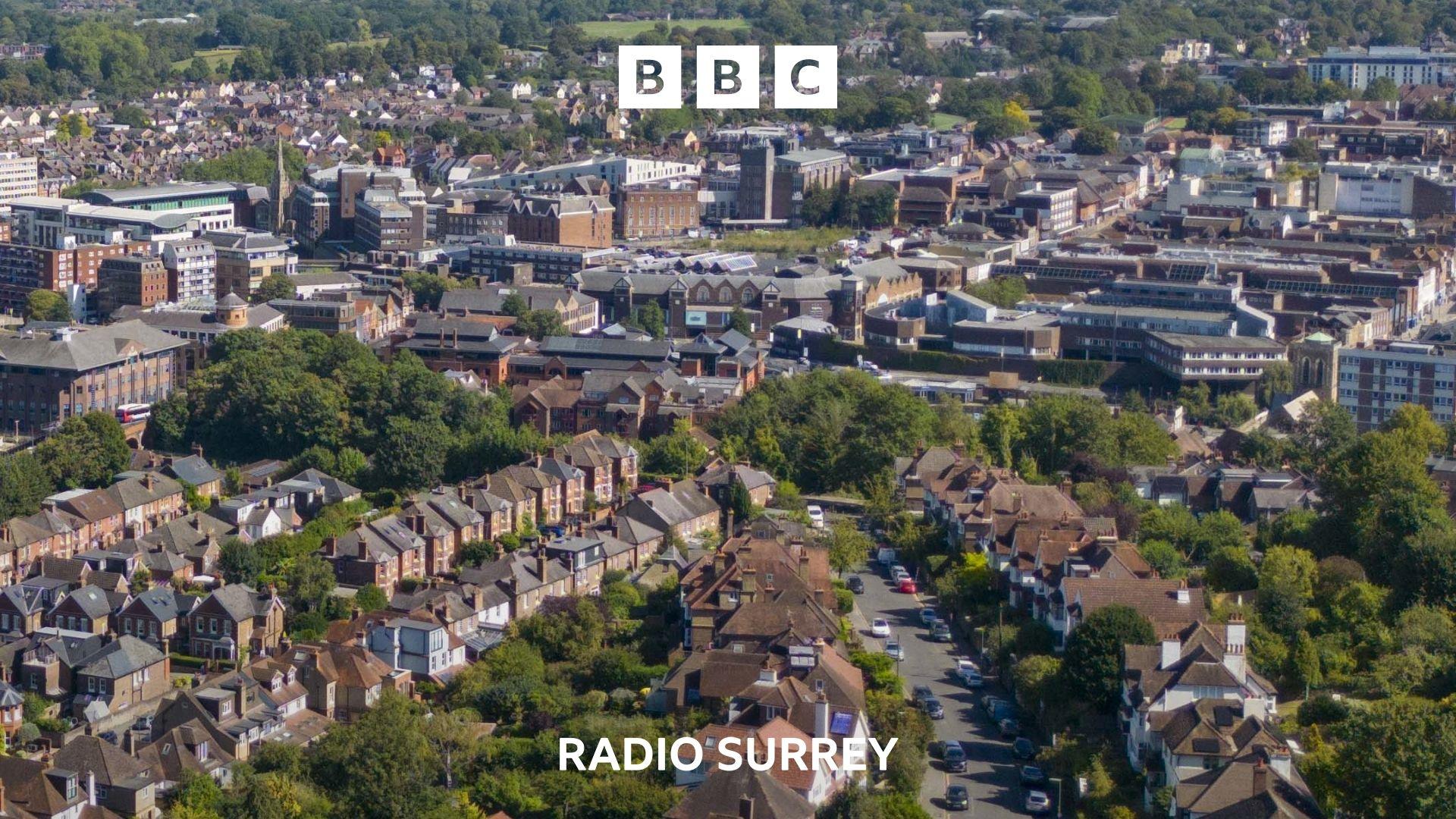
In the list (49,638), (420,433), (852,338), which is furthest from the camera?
(852,338)

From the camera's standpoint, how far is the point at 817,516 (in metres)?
24.7

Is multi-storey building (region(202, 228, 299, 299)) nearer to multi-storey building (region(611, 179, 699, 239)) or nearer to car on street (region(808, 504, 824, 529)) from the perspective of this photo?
multi-storey building (region(611, 179, 699, 239))

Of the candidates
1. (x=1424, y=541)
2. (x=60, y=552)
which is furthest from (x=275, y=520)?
(x=1424, y=541)

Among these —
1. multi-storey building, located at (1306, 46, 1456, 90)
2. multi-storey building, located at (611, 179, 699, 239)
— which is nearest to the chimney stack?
multi-storey building, located at (611, 179, 699, 239)

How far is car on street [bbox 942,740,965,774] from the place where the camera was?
1738 cm

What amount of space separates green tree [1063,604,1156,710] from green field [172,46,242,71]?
5296cm

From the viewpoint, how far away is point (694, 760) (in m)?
16.4

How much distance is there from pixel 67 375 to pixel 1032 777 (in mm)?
16418

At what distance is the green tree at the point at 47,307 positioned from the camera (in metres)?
34.7

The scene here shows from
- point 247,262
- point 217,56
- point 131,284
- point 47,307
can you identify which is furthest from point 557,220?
point 217,56

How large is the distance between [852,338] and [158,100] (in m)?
32.9

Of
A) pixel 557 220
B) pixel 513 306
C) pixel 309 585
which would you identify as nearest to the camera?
pixel 309 585

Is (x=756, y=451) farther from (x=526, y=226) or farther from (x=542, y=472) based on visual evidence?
(x=526, y=226)

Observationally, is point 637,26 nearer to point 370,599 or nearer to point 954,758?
point 370,599
